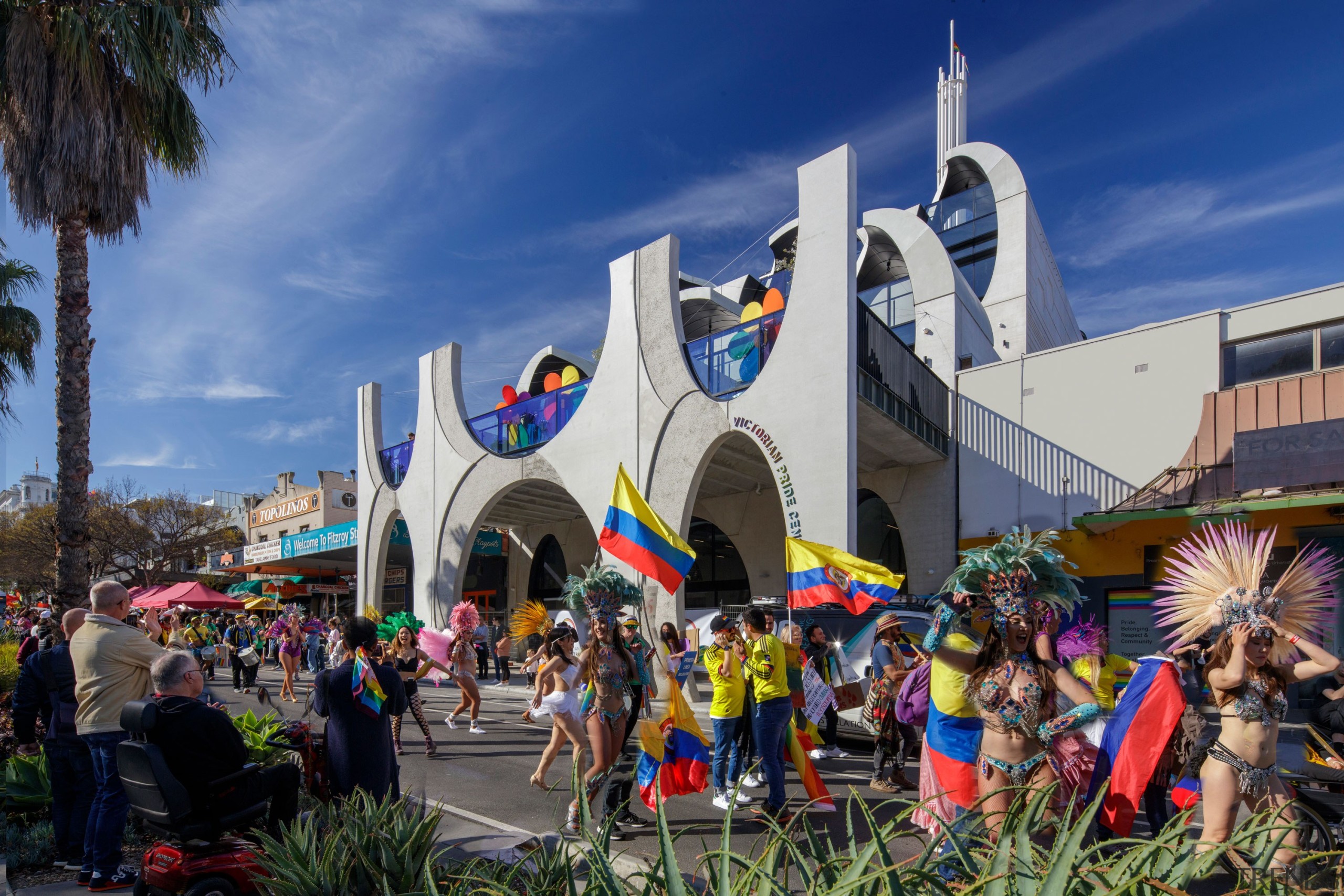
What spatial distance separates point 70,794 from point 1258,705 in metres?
7.48

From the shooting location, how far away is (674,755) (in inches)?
242

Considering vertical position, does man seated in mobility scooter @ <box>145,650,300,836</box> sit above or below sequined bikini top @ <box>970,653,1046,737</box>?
below

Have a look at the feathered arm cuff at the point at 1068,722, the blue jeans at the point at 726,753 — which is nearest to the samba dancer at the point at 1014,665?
the feathered arm cuff at the point at 1068,722

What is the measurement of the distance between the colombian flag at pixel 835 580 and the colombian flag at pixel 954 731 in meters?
5.81

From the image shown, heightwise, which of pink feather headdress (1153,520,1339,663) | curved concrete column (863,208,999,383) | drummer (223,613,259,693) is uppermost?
curved concrete column (863,208,999,383)

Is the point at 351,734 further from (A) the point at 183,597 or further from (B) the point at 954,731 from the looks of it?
(A) the point at 183,597

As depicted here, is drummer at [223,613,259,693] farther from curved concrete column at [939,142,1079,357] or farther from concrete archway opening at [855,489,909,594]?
curved concrete column at [939,142,1079,357]

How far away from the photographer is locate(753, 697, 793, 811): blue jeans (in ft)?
20.6

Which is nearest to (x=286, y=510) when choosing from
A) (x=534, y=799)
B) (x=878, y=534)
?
(x=878, y=534)

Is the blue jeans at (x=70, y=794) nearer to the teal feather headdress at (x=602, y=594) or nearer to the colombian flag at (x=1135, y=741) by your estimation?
the teal feather headdress at (x=602, y=594)

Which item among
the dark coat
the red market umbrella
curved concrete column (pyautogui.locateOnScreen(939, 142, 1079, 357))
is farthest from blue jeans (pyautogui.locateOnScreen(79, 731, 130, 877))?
curved concrete column (pyautogui.locateOnScreen(939, 142, 1079, 357))

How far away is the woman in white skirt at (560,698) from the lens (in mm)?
6941

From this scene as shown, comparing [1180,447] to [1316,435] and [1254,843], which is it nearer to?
[1316,435]

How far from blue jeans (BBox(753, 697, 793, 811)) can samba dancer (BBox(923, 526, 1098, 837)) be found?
7.14ft
